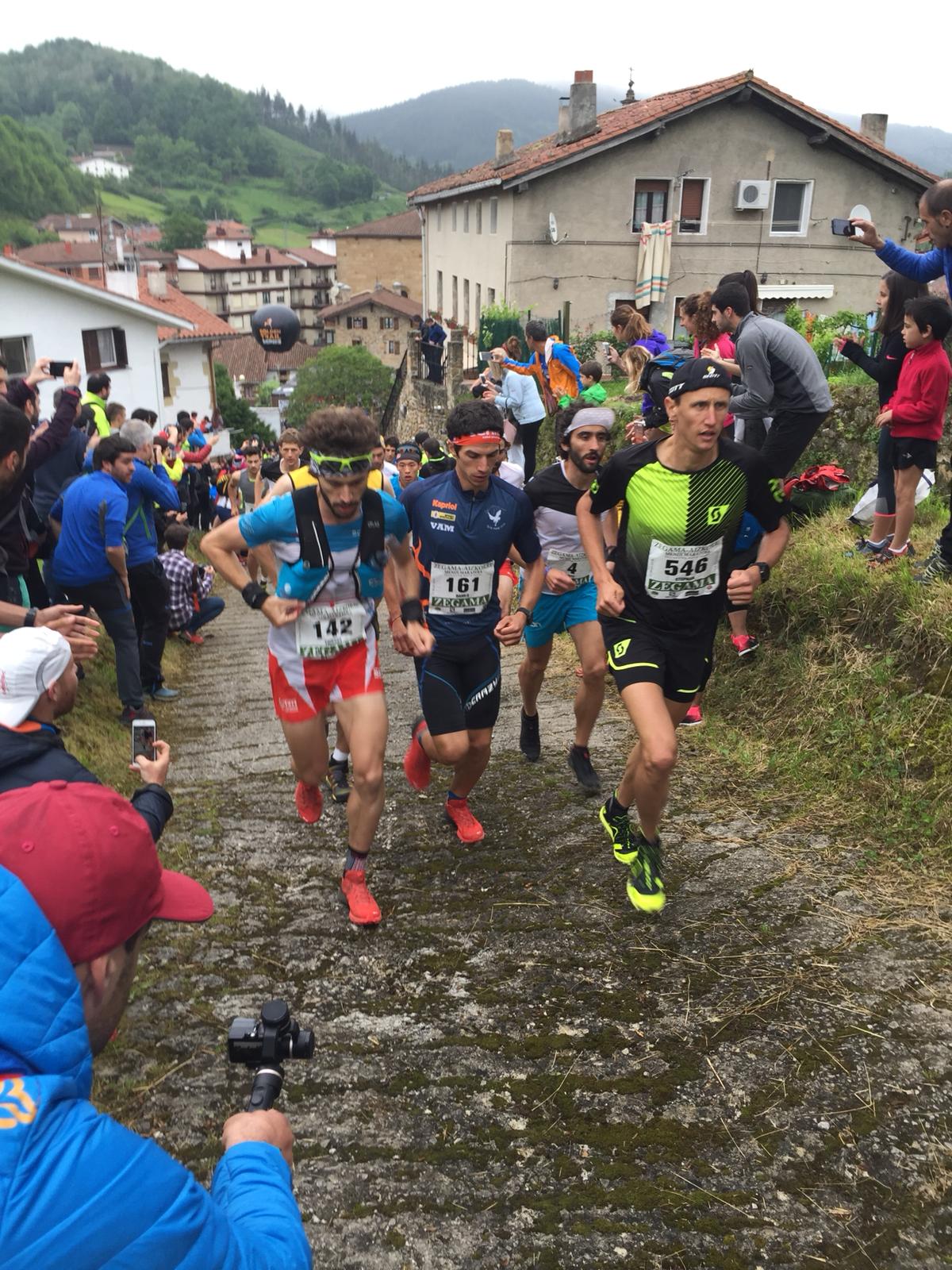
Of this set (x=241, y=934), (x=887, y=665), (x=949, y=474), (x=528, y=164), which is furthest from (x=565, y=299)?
(x=241, y=934)

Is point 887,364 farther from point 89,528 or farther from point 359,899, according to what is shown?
point 89,528

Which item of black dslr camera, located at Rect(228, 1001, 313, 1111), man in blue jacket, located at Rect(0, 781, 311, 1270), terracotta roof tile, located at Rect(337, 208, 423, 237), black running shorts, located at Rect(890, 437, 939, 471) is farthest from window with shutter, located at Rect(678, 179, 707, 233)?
terracotta roof tile, located at Rect(337, 208, 423, 237)

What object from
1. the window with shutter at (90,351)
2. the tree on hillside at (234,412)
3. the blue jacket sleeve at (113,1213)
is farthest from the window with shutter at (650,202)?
the tree on hillside at (234,412)

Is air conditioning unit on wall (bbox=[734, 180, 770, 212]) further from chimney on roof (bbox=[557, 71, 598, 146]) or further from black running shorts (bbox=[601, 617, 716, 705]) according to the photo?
black running shorts (bbox=[601, 617, 716, 705])

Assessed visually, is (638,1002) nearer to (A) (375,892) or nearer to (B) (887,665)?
(A) (375,892)

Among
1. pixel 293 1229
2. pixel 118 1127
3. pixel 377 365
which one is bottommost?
pixel 377 365

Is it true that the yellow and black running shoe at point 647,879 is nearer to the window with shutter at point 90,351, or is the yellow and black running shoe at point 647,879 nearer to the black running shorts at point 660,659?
the black running shorts at point 660,659

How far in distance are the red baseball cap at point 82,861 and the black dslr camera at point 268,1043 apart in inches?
14.8

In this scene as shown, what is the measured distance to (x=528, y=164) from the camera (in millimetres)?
28109

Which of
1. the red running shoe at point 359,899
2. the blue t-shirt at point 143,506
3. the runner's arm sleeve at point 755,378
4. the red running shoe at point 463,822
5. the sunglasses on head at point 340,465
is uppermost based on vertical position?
the runner's arm sleeve at point 755,378

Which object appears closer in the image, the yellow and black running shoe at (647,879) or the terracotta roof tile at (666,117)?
the yellow and black running shoe at (647,879)

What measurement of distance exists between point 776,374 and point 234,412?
7300 cm

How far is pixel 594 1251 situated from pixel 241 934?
7.05 feet

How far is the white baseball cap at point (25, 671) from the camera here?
2736 mm
